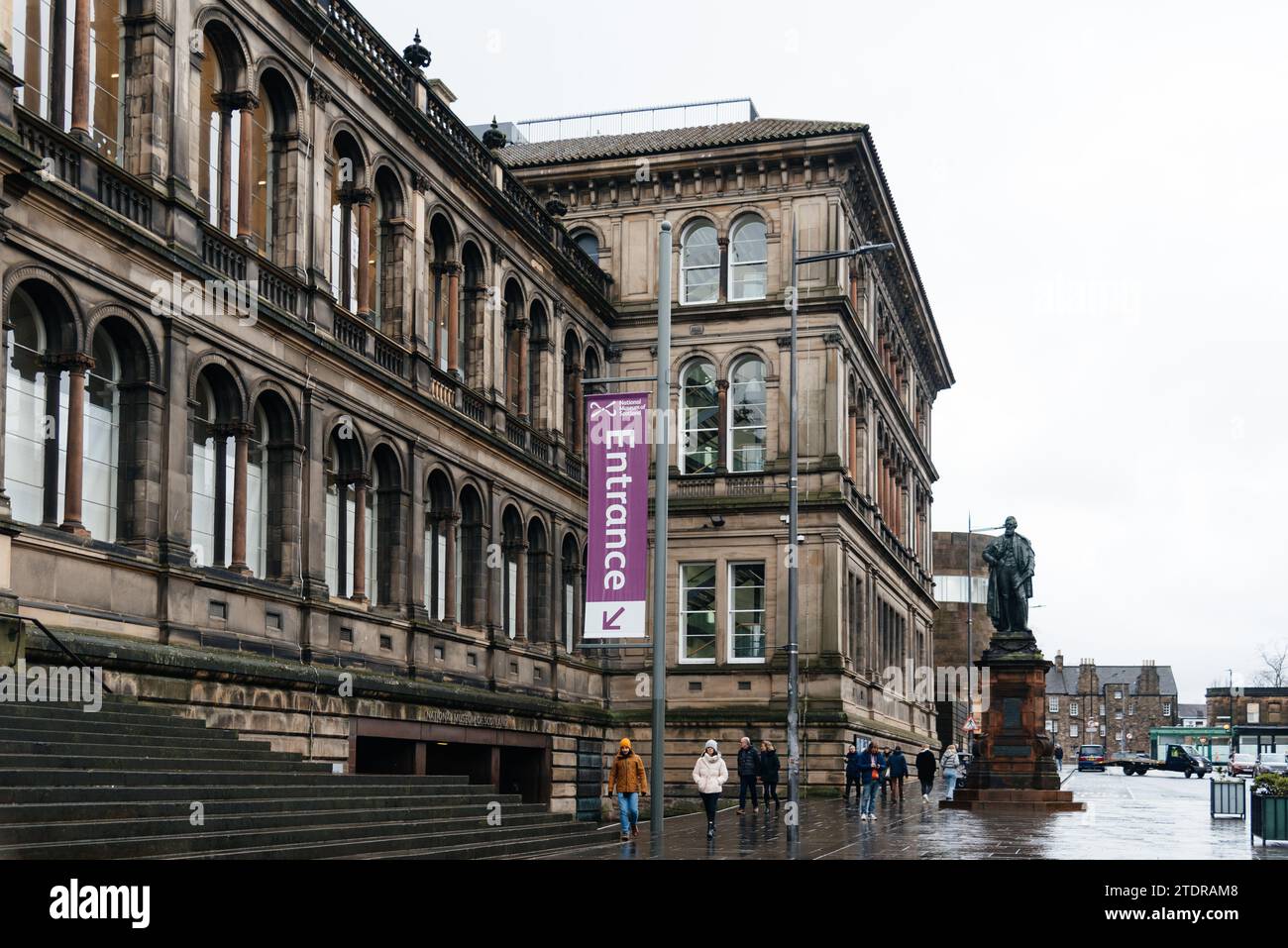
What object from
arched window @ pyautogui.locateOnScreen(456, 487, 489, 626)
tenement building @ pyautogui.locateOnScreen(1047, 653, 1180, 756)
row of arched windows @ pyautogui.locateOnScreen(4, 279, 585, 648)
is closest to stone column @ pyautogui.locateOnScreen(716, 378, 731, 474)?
row of arched windows @ pyautogui.locateOnScreen(4, 279, 585, 648)

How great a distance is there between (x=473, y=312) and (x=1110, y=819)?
18838 millimetres

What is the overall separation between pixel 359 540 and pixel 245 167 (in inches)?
318

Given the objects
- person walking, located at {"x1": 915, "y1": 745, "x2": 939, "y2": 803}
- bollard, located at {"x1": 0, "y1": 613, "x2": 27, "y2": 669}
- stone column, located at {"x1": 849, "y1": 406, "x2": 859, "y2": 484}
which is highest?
stone column, located at {"x1": 849, "y1": 406, "x2": 859, "y2": 484}

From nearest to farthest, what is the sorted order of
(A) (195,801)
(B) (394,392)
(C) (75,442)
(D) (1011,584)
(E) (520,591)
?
(A) (195,801), (C) (75,442), (B) (394,392), (E) (520,591), (D) (1011,584)

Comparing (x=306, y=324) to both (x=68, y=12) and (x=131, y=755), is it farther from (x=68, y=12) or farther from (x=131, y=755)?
(x=131, y=755)

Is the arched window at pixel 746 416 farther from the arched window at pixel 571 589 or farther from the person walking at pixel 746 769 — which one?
the person walking at pixel 746 769

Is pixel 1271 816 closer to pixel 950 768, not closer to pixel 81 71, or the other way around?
pixel 950 768

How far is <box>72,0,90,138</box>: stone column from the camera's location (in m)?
25.0

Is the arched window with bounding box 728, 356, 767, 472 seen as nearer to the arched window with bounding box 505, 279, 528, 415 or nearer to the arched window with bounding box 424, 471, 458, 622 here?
the arched window with bounding box 505, 279, 528, 415

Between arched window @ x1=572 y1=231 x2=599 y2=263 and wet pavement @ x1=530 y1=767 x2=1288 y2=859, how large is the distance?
1958 centimetres

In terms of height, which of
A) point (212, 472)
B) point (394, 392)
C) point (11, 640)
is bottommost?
point (11, 640)

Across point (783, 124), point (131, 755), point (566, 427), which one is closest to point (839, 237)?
point (783, 124)

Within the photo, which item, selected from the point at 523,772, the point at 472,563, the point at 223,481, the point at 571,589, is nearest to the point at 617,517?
the point at 223,481

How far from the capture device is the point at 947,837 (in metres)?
30.1
